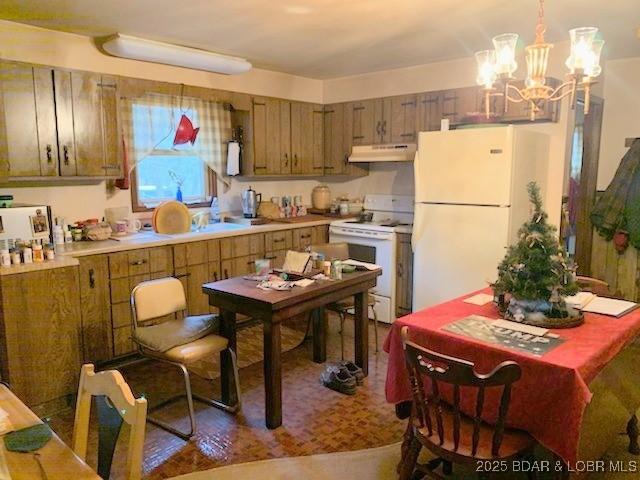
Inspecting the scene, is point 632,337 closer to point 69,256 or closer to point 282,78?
point 69,256

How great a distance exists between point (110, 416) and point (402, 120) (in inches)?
155

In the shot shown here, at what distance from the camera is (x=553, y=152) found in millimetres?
3986

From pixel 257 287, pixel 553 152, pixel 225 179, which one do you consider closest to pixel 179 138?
pixel 225 179

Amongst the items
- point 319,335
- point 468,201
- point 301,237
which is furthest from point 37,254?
point 468,201

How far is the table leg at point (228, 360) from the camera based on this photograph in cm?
296

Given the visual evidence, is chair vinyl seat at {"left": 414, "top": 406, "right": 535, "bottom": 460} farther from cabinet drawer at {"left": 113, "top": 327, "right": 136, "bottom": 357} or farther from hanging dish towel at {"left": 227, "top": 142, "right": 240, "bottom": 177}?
hanging dish towel at {"left": 227, "top": 142, "right": 240, "bottom": 177}

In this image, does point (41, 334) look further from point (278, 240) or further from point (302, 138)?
point (302, 138)

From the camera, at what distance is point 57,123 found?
337 cm

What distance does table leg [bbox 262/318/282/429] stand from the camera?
2.68 m

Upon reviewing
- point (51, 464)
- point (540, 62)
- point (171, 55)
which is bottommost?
point (51, 464)

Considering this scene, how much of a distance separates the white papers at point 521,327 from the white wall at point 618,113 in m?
3.05

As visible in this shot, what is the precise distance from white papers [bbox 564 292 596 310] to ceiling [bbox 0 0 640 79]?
5.56 feet

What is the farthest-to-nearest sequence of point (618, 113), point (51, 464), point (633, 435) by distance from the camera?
point (618, 113) → point (633, 435) → point (51, 464)

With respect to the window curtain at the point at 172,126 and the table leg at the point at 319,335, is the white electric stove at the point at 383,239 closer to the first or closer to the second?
the table leg at the point at 319,335
